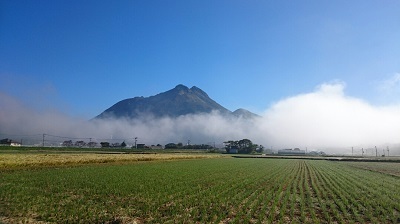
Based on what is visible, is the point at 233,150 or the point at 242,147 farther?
the point at 242,147

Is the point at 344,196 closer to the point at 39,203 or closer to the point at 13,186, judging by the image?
the point at 39,203

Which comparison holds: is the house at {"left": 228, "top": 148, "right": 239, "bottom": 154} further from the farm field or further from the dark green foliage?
the farm field

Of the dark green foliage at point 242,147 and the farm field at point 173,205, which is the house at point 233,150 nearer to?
the dark green foliage at point 242,147

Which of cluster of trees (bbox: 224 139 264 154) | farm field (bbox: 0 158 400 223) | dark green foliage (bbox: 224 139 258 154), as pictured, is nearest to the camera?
farm field (bbox: 0 158 400 223)

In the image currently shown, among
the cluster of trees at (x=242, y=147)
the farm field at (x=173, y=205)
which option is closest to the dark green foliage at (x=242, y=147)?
the cluster of trees at (x=242, y=147)

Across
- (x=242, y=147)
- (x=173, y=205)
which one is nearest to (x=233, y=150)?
(x=242, y=147)

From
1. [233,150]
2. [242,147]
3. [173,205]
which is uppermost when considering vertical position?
[173,205]

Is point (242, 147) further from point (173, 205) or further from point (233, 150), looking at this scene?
point (173, 205)

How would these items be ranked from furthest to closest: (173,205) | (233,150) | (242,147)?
(242,147), (233,150), (173,205)

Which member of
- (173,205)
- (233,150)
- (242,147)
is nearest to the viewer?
(173,205)

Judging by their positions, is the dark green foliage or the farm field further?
the dark green foliage

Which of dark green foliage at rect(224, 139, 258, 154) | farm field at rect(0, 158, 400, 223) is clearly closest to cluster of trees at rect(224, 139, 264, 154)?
dark green foliage at rect(224, 139, 258, 154)

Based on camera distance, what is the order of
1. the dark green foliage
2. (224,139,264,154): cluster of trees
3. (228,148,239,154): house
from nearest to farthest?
(228,148,239,154): house
(224,139,264,154): cluster of trees
the dark green foliage

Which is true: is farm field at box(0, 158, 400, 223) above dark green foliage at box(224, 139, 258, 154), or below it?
above
